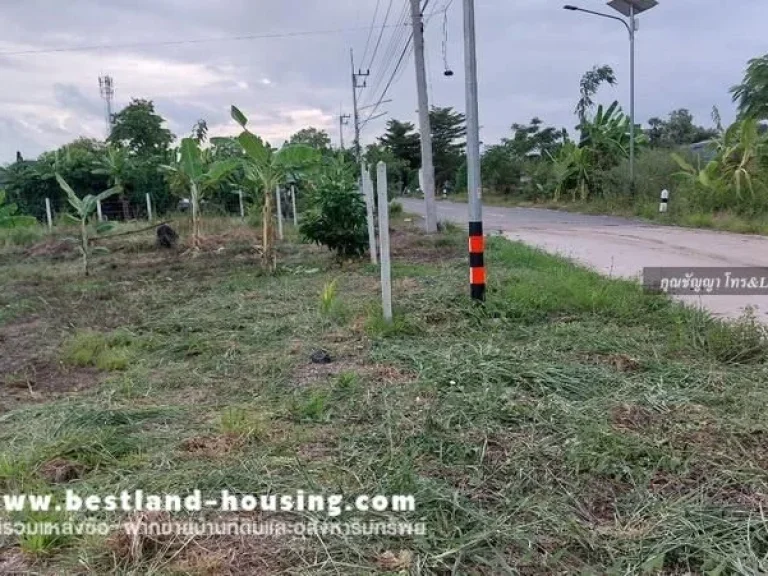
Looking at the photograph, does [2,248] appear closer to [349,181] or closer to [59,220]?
[59,220]

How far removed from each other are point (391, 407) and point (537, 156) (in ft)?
123

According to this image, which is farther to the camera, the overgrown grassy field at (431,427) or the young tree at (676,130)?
the young tree at (676,130)

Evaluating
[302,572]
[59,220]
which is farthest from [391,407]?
[59,220]

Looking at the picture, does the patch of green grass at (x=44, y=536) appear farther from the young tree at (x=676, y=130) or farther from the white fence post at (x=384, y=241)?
the young tree at (x=676, y=130)

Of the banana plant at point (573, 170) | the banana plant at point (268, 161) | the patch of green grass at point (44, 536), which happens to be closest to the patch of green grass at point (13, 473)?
the patch of green grass at point (44, 536)

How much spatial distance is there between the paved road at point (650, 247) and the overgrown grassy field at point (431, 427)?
1.18m

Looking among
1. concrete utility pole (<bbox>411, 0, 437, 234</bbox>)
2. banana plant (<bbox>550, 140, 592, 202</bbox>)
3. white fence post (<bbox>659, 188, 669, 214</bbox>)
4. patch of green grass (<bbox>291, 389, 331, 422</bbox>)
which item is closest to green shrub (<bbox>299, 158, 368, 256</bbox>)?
concrete utility pole (<bbox>411, 0, 437, 234</bbox>)

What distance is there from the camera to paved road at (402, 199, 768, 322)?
667cm

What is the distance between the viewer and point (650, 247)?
1175cm

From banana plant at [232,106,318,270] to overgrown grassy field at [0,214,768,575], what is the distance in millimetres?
3469

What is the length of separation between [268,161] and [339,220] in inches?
63.0

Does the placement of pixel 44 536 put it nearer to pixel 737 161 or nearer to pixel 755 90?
pixel 737 161

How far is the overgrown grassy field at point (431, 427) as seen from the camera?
7.20 feet

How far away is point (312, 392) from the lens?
3.83 m
